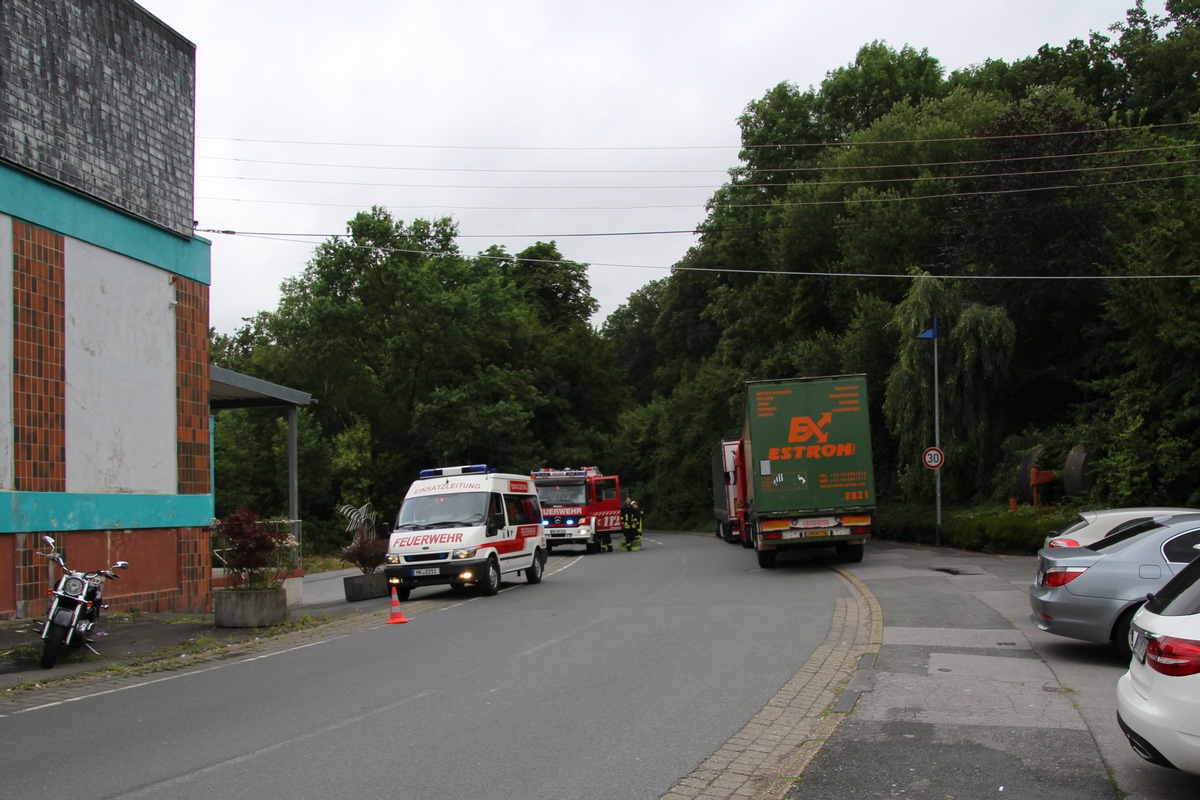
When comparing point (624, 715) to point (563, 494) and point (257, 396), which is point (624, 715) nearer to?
point (257, 396)

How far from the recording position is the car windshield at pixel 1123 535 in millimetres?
10586

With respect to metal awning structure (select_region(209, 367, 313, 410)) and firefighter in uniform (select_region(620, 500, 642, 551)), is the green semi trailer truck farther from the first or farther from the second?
firefighter in uniform (select_region(620, 500, 642, 551))

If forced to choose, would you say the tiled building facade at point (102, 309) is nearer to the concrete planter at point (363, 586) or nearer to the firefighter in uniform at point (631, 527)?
the concrete planter at point (363, 586)

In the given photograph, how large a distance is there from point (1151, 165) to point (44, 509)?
30971 mm

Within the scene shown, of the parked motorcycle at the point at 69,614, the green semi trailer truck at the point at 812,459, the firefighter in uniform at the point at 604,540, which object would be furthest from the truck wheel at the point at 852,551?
the parked motorcycle at the point at 69,614

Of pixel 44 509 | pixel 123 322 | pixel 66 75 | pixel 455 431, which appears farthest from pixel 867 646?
pixel 455 431

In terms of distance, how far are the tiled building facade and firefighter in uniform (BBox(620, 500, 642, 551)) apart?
22469mm

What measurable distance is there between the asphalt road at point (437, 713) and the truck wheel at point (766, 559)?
8667 millimetres

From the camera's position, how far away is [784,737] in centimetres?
767

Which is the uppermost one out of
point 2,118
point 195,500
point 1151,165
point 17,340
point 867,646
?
point 1151,165

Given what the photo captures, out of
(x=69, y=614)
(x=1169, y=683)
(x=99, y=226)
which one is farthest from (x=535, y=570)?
(x=1169, y=683)

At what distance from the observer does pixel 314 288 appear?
5256 cm

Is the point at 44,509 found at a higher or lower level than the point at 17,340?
lower

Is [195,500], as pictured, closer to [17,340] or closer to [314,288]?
[17,340]
